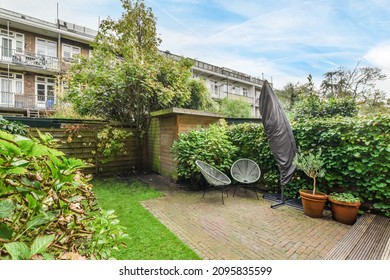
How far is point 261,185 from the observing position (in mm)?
5414

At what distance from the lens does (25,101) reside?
13.6 m

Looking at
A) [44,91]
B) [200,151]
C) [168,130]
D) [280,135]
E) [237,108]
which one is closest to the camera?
[280,135]

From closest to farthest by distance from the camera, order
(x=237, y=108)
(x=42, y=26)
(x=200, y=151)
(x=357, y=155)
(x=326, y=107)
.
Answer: (x=357, y=155) < (x=200, y=151) < (x=326, y=107) < (x=42, y=26) < (x=237, y=108)

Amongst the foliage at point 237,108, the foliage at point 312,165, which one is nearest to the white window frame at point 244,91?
the foliage at point 237,108

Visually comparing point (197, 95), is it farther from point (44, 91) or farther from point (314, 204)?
point (44, 91)

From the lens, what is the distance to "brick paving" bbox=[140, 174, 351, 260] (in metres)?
2.55

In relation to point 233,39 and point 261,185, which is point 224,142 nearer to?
point 261,185

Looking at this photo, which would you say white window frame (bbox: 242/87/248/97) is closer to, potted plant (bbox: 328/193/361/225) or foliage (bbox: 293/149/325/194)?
foliage (bbox: 293/149/325/194)

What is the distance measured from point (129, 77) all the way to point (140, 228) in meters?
4.66

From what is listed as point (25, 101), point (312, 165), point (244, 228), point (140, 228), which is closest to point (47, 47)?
point (25, 101)

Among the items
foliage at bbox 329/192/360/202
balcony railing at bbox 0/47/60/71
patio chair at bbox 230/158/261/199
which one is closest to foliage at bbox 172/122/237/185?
patio chair at bbox 230/158/261/199

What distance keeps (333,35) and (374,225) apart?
312 cm

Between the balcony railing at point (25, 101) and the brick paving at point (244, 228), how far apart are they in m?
13.0

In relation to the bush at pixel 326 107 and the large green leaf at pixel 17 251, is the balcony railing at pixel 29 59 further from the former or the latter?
the large green leaf at pixel 17 251
